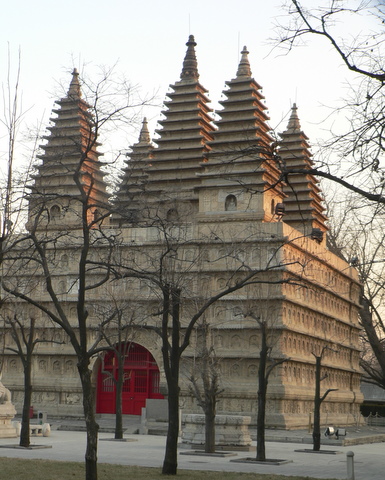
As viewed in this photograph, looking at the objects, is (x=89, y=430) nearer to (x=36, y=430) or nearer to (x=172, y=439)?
(x=172, y=439)

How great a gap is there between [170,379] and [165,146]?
34.5 meters

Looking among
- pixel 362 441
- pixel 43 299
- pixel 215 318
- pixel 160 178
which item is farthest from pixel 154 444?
pixel 160 178

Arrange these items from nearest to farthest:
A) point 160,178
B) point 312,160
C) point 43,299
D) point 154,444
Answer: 1. point 312,160
2. point 154,444
3. point 43,299
4. point 160,178

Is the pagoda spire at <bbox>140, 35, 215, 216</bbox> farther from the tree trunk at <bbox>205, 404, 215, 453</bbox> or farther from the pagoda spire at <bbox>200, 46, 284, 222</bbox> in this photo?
the tree trunk at <bbox>205, 404, 215, 453</bbox>

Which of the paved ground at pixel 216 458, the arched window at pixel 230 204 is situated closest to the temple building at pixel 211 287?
the arched window at pixel 230 204

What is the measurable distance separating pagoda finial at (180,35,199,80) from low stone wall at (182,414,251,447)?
29699 millimetres

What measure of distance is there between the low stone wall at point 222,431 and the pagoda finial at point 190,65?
29.7 m

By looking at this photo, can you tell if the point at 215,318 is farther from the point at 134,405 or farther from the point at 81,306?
the point at 81,306

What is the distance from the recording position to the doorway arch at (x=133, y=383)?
Result: 47.2m

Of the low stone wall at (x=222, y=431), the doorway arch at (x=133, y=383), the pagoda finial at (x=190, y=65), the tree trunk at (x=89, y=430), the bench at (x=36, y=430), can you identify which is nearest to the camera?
the tree trunk at (x=89, y=430)

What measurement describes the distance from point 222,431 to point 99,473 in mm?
11361

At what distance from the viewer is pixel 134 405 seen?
4716 cm

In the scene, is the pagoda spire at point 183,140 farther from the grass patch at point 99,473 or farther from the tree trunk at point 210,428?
the grass patch at point 99,473

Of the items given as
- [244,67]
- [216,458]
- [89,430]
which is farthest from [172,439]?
[244,67]
